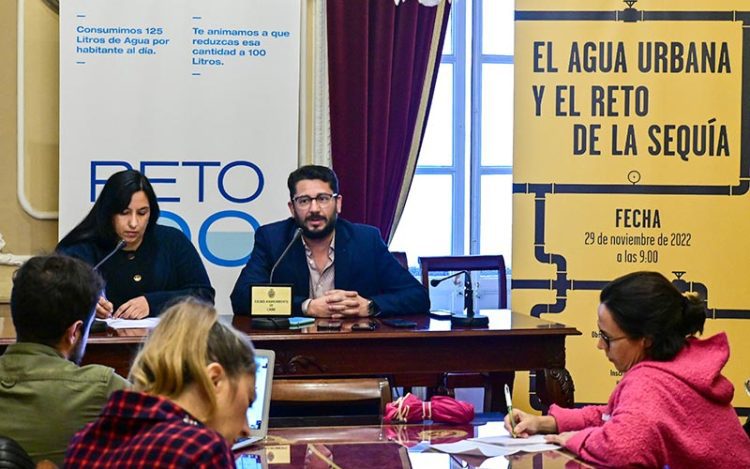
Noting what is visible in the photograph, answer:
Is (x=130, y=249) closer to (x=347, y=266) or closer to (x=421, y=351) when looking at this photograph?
(x=347, y=266)

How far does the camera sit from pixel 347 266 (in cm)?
405

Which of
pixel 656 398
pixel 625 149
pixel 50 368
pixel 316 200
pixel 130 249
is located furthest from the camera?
pixel 625 149

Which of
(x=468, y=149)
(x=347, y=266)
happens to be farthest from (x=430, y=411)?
(x=468, y=149)

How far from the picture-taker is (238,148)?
4.67 m

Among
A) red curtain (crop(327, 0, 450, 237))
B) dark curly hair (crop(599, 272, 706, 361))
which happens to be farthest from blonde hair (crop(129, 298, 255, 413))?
red curtain (crop(327, 0, 450, 237))

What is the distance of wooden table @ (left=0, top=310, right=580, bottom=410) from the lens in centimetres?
339

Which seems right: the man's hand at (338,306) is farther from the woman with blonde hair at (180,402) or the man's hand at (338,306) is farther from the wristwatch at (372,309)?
the woman with blonde hair at (180,402)

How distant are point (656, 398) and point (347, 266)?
2.04 metres

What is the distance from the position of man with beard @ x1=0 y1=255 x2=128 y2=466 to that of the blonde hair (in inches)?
22.6

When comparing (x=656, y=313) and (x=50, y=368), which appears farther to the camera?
(x=656, y=313)

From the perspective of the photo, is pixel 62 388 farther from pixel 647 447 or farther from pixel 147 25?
pixel 147 25

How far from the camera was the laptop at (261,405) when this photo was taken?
7.25 feet

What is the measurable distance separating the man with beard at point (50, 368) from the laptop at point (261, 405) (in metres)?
0.33

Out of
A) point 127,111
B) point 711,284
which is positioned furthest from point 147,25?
point 711,284
